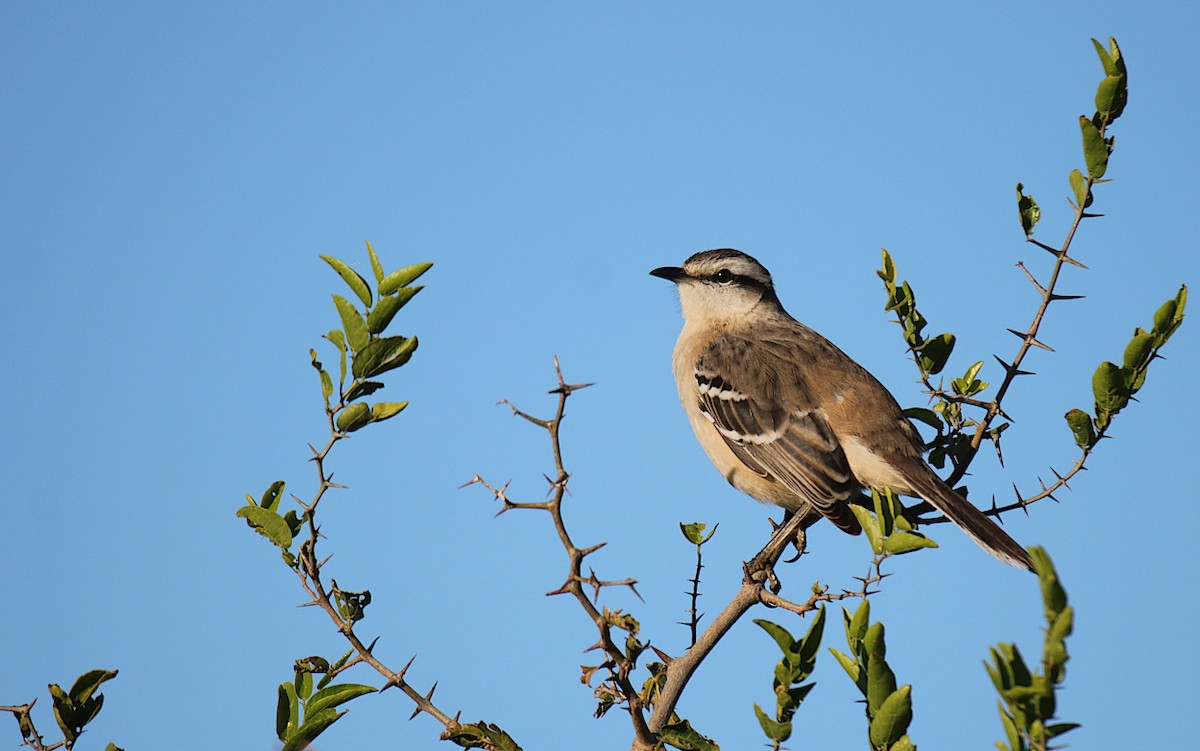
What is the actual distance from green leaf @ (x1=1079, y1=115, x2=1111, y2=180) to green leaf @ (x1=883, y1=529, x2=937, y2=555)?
5.88 ft

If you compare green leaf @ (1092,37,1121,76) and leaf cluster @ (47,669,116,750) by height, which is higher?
green leaf @ (1092,37,1121,76)

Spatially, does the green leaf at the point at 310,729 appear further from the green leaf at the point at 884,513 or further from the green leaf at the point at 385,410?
the green leaf at the point at 884,513

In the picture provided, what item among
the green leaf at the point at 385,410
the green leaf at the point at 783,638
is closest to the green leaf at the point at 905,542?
the green leaf at the point at 783,638

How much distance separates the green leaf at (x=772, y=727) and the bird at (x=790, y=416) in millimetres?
3104

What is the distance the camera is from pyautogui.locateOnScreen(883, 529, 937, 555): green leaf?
3076 mm

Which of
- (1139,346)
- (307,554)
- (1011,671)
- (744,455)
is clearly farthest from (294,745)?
(744,455)

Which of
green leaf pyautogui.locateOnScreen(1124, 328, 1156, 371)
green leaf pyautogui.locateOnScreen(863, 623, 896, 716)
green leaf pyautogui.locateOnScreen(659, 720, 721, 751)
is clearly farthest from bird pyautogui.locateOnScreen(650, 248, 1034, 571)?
green leaf pyautogui.locateOnScreen(863, 623, 896, 716)

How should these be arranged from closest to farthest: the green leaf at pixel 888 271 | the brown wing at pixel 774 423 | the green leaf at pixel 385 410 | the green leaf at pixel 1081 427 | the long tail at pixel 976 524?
the green leaf at pixel 385 410, the green leaf at pixel 1081 427, the green leaf at pixel 888 271, the long tail at pixel 976 524, the brown wing at pixel 774 423

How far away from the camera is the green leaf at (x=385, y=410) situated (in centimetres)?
346

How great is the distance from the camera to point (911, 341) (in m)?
5.21

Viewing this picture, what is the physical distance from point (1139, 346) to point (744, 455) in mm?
3449

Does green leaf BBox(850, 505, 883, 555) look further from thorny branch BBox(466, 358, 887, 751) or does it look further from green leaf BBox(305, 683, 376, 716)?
green leaf BBox(305, 683, 376, 716)

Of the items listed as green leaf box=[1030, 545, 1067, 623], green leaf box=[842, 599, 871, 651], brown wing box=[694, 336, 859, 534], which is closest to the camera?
green leaf box=[1030, 545, 1067, 623]

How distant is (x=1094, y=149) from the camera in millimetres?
3969
